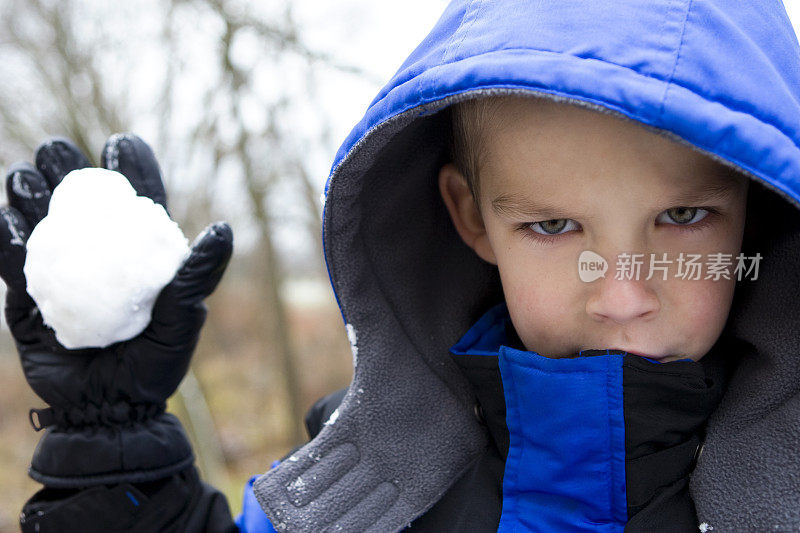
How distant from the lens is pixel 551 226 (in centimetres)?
90

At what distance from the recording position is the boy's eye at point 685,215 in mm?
847

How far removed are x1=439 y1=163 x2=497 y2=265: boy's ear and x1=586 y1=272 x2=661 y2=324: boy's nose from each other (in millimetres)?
306

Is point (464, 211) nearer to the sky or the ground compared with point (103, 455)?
nearer to the sky

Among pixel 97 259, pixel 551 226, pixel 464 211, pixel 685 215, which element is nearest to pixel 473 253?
pixel 464 211

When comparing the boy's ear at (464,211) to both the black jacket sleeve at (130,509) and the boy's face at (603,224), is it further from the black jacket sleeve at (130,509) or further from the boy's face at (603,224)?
the black jacket sleeve at (130,509)

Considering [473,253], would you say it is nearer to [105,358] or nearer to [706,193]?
[706,193]

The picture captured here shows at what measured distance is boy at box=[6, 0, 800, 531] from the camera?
0.70 m

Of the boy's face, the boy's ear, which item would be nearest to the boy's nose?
the boy's face

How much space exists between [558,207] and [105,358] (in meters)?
0.86

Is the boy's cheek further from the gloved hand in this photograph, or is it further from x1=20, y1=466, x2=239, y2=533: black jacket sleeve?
x1=20, y1=466, x2=239, y2=533: black jacket sleeve

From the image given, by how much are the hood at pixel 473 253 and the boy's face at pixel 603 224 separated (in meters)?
0.11

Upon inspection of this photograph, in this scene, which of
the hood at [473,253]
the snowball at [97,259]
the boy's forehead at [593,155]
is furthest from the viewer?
the snowball at [97,259]

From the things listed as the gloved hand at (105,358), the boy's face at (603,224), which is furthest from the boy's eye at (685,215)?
the gloved hand at (105,358)

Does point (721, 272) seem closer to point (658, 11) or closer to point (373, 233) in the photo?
point (658, 11)
